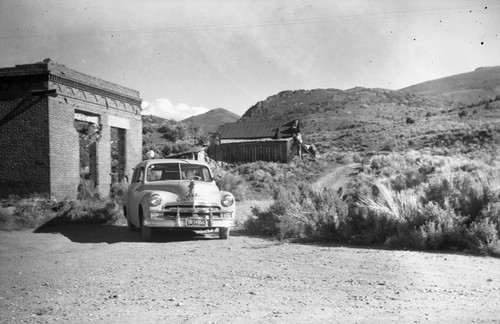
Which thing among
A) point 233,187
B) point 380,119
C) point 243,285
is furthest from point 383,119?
point 243,285

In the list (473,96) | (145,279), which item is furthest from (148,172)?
(473,96)

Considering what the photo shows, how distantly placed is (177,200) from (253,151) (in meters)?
32.4

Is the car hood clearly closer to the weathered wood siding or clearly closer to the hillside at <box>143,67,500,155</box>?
the hillside at <box>143,67,500,155</box>

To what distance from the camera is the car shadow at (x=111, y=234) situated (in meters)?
9.66

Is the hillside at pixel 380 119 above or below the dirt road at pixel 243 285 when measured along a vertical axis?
above

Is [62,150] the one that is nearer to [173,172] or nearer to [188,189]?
[173,172]

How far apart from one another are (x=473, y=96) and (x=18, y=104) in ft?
330

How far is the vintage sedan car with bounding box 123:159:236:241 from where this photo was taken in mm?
9102

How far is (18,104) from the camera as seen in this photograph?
17.0 metres

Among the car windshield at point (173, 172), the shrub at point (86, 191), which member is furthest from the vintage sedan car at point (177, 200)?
the shrub at point (86, 191)

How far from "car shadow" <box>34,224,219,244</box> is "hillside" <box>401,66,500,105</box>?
89602 millimetres

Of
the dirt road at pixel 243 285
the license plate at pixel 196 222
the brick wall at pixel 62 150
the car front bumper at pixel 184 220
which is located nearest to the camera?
the dirt road at pixel 243 285

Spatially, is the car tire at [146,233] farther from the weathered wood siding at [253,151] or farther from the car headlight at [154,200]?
the weathered wood siding at [253,151]

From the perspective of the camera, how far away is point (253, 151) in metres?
41.6
